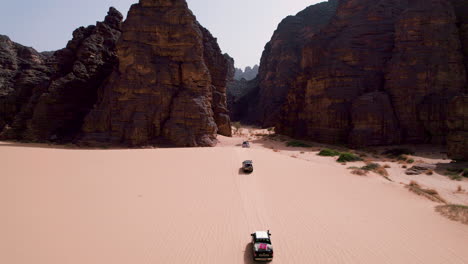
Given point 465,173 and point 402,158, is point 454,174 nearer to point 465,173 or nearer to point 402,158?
point 465,173

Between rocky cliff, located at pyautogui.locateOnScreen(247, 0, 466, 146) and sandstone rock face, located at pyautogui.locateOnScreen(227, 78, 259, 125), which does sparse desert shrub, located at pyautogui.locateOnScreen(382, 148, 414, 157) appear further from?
sandstone rock face, located at pyautogui.locateOnScreen(227, 78, 259, 125)

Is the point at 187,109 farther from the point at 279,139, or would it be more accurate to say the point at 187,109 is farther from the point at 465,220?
the point at 465,220

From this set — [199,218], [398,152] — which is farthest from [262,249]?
[398,152]

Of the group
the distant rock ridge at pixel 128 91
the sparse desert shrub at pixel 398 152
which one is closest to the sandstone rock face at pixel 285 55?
the sparse desert shrub at pixel 398 152

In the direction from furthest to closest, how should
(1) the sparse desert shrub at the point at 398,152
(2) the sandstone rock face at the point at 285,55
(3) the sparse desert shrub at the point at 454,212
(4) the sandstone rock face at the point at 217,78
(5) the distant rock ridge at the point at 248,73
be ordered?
(5) the distant rock ridge at the point at 248,73 → (2) the sandstone rock face at the point at 285,55 → (4) the sandstone rock face at the point at 217,78 → (1) the sparse desert shrub at the point at 398,152 → (3) the sparse desert shrub at the point at 454,212

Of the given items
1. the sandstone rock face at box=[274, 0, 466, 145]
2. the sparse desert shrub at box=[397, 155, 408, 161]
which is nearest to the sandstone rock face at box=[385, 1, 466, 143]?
the sandstone rock face at box=[274, 0, 466, 145]

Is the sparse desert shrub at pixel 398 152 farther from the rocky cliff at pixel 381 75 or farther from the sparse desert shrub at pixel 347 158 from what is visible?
the sparse desert shrub at pixel 347 158
